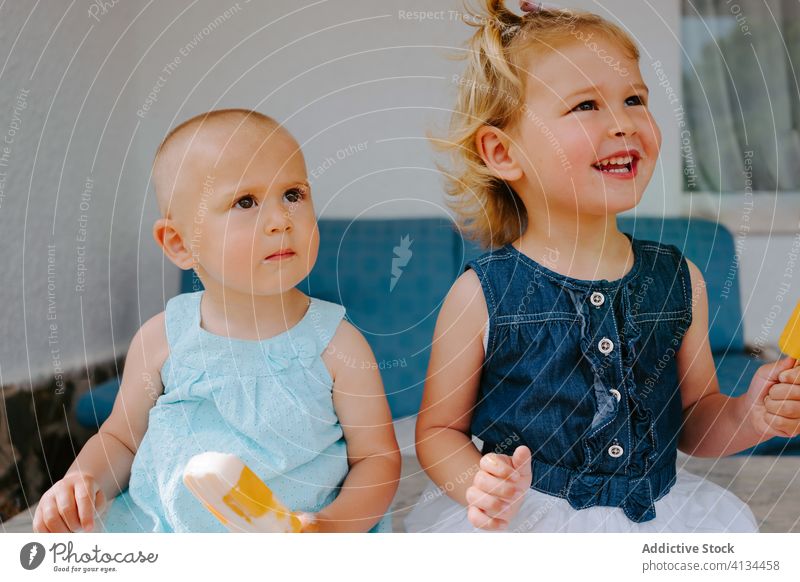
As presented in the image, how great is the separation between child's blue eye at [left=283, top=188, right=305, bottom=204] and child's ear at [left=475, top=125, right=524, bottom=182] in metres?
0.17

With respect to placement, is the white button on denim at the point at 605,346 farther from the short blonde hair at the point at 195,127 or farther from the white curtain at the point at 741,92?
the white curtain at the point at 741,92

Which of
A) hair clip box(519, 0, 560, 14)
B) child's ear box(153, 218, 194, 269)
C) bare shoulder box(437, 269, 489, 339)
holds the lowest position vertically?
bare shoulder box(437, 269, 489, 339)

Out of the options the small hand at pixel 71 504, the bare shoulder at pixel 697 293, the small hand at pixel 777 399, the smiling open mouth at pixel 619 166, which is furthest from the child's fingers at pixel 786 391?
the small hand at pixel 71 504

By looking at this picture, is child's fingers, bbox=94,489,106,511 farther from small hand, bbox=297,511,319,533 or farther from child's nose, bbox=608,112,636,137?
child's nose, bbox=608,112,636,137

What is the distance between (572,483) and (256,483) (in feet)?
0.87

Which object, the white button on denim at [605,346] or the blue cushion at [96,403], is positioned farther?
the blue cushion at [96,403]

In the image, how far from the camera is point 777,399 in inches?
26.9

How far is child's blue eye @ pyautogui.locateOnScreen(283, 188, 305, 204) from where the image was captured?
0.68 m

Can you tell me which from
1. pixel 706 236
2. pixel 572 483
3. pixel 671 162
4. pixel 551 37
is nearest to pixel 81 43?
pixel 551 37

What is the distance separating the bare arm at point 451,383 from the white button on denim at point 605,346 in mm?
96

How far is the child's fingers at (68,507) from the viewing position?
65cm

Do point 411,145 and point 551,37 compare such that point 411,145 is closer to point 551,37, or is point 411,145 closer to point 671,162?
point 551,37

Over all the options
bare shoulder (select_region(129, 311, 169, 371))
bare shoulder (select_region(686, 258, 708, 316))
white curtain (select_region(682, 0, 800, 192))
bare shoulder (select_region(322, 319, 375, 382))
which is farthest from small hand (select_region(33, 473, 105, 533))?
white curtain (select_region(682, 0, 800, 192))

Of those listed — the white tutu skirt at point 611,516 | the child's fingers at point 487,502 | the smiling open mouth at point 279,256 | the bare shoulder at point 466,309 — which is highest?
the smiling open mouth at point 279,256
